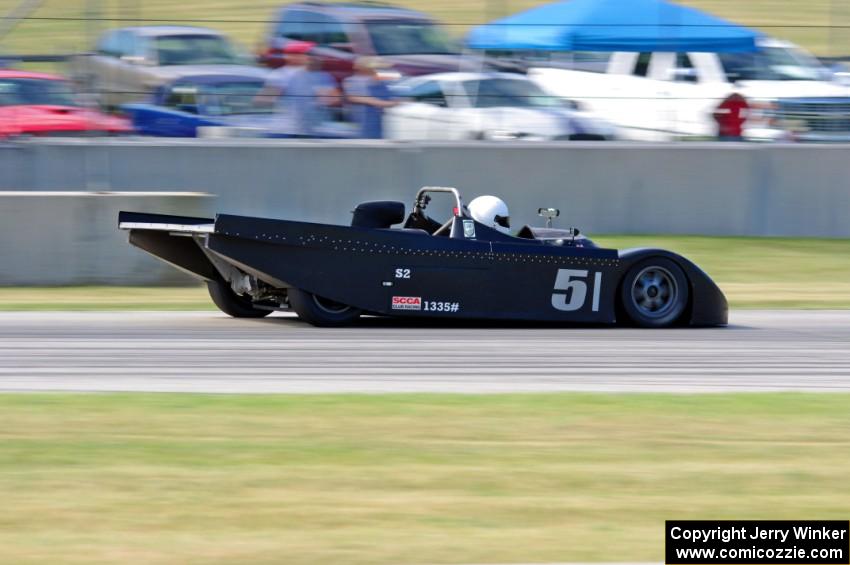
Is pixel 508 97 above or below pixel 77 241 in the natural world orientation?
above

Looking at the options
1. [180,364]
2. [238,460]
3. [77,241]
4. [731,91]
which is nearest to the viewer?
[238,460]

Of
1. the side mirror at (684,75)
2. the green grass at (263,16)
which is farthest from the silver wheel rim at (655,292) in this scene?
the green grass at (263,16)

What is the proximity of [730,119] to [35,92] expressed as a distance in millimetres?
9104

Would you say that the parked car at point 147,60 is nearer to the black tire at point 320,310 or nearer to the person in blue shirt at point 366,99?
the person in blue shirt at point 366,99

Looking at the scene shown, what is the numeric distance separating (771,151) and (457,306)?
8.18 meters

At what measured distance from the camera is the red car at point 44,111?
55.1ft

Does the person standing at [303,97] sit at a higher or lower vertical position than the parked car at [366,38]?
lower

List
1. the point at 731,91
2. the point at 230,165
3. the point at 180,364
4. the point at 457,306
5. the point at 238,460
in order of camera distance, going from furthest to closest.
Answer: the point at 731,91
the point at 230,165
the point at 457,306
the point at 180,364
the point at 238,460

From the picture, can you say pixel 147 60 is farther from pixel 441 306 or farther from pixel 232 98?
pixel 441 306

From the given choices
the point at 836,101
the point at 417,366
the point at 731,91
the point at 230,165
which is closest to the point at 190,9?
the point at 230,165

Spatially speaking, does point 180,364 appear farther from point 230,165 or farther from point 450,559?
point 230,165

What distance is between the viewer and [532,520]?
525cm

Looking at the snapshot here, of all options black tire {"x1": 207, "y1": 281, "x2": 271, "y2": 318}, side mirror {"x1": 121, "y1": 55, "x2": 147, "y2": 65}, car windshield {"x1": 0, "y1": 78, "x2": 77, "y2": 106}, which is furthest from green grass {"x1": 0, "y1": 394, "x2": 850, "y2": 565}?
side mirror {"x1": 121, "y1": 55, "x2": 147, "y2": 65}

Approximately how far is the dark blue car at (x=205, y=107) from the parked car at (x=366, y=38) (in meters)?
0.52
